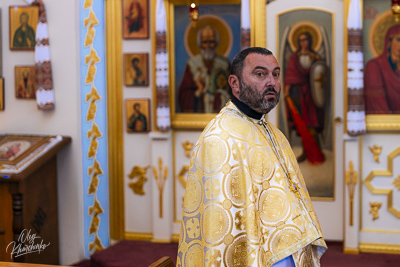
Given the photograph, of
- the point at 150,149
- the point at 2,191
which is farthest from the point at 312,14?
the point at 2,191

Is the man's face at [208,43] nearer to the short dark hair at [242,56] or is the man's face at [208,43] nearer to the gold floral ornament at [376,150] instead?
the gold floral ornament at [376,150]

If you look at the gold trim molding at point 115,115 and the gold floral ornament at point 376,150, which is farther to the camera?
the gold trim molding at point 115,115

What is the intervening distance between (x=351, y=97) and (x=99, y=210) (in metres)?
2.44

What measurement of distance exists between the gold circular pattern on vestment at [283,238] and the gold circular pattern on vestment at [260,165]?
0.22m

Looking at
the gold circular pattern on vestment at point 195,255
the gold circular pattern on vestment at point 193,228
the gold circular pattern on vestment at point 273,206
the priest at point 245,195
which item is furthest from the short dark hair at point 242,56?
the gold circular pattern on vestment at point 195,255

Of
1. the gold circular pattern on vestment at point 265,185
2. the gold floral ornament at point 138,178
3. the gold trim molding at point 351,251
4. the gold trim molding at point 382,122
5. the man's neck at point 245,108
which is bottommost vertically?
the gold trim molding at point 351,251

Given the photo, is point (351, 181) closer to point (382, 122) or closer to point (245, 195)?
point (382, 122)

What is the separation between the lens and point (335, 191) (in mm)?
4996

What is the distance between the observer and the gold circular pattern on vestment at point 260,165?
239cm

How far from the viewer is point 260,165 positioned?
7.90 ft

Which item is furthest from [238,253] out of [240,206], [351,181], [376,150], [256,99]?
[376,150]

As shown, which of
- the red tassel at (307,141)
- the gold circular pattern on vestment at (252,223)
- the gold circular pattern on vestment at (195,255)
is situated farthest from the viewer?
the red tassel at (307,141)

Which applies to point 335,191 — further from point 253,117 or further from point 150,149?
point 253,117

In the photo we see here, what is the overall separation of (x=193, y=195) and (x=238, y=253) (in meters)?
0.30
